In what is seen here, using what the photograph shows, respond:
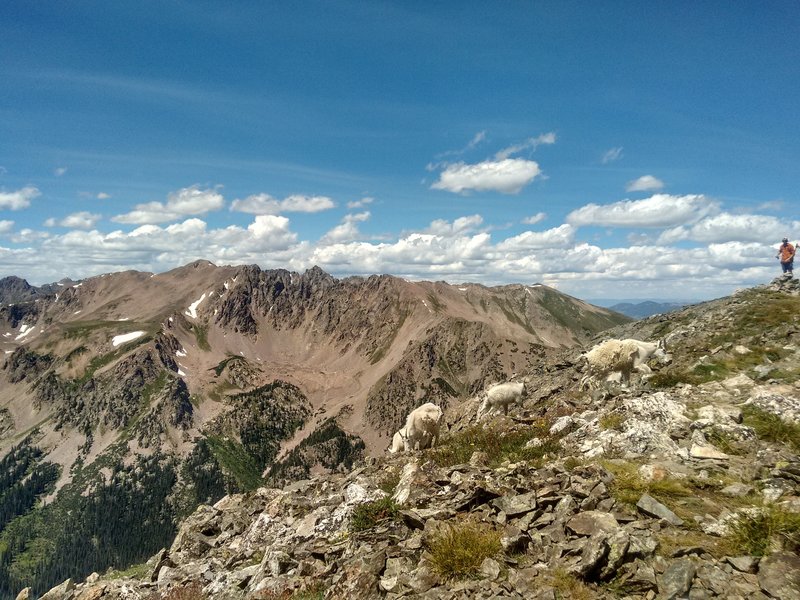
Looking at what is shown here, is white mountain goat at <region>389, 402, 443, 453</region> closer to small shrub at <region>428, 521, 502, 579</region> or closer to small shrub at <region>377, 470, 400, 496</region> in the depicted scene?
small shrub at <region>377, 470, 400, 496</region>

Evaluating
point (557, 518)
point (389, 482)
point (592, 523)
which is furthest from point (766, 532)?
point (389, 482)

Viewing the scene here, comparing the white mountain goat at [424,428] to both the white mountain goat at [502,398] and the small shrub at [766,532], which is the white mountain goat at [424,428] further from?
the small shrub at [766,532]

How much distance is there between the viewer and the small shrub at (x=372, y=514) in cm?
1284

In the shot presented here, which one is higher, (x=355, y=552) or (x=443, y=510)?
(x=443, y=510)

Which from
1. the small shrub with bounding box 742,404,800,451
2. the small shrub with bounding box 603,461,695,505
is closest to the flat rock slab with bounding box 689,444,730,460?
the small shrub with bounding box 603,461,695,505

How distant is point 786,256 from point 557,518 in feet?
132

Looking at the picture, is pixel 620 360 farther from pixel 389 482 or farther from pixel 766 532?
pixel 766 532

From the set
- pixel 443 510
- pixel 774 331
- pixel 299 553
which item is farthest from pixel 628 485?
pixel 774 331

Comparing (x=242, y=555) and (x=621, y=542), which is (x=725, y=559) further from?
(x=242, y=555)

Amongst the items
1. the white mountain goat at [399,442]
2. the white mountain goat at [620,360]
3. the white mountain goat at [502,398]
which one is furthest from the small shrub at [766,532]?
the white mountain goat at [502,398]

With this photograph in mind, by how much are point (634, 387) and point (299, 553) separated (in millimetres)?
18882

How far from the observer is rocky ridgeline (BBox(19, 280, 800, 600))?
853 cm

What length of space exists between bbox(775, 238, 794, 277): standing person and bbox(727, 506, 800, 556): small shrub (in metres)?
37.7

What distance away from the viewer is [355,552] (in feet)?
37.6
